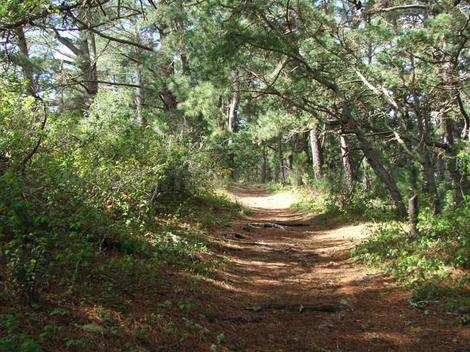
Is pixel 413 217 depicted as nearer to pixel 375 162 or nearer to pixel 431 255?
pixel 431 255

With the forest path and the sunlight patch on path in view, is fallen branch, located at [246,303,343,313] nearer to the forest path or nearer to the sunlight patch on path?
the forest path

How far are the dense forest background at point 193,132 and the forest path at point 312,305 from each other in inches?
24.8

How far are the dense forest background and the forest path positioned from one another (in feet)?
2.06

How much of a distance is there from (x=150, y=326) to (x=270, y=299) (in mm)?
2478

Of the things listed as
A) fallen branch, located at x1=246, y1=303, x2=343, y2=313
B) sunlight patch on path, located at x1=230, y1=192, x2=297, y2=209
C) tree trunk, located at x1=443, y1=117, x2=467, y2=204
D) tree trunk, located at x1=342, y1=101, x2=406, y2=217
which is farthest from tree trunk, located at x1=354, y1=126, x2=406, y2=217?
sunlight patch on path, located at x1=230, y1=192, x2=297, y2=209

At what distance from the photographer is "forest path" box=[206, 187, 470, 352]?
16.9ft

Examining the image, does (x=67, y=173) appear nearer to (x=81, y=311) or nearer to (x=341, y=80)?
(x=81, y=311)

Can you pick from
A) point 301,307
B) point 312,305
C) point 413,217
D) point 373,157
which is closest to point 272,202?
point 373,157

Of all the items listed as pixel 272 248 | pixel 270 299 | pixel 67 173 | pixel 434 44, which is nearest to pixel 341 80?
pixel 434 44

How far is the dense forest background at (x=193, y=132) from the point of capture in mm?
5203

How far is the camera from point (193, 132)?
1534cm

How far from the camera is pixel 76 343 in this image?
148 inches

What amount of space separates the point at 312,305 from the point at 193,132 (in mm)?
9749

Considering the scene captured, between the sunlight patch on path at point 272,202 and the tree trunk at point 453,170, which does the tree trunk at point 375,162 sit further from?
the sunlight patch on path at point 272,202
